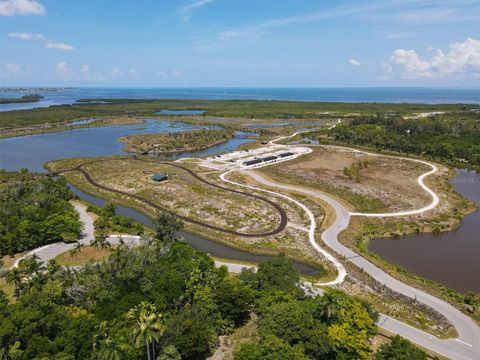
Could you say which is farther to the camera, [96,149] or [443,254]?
[96,149]

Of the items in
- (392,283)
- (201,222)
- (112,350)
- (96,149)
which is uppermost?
(112,350)

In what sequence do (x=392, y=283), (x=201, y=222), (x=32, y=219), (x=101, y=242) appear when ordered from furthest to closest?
(x=201, y=222) → (x=32, y=219) → (x=101, y=242) → (x=392, y=283)

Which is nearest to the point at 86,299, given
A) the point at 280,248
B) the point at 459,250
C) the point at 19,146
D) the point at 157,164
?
the point at 280,248

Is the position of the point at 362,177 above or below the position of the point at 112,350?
A: below

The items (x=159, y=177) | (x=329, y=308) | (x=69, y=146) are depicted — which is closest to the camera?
(x=329, y=308)

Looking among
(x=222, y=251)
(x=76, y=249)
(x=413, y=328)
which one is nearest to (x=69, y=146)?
(x=76, y=249)

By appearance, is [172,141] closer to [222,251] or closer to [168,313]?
[222,251]

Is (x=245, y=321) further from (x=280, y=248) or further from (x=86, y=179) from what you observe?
(x=86, y=179)
